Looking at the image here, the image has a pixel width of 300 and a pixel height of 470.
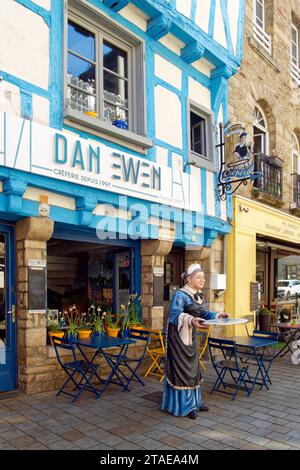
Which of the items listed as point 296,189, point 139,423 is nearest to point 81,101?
point 139,423

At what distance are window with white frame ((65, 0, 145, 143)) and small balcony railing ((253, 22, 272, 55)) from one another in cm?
419

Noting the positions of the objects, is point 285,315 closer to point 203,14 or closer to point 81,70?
point 203,14

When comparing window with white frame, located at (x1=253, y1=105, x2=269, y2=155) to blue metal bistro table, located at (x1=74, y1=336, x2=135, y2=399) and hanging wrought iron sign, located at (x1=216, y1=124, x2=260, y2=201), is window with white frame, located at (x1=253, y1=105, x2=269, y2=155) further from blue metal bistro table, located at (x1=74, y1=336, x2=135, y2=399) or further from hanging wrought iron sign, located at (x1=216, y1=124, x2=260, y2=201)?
blue metal bistro table, located at (x1=74, y1=336, x2=135, y2=399)

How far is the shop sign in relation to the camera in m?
4.23

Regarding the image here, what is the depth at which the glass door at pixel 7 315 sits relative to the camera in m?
4.64

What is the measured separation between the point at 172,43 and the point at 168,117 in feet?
4.03

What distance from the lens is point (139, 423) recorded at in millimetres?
3941

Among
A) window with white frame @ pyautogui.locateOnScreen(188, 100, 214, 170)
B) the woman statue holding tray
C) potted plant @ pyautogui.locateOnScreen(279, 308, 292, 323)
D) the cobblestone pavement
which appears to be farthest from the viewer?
potted plant @ pyautogui.locateOnScreen(279, 308, 292, 323)

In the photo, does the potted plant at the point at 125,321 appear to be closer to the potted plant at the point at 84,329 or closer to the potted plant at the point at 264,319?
the potted plant at the point at 84,329

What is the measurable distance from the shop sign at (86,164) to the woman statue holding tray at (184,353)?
1748mm

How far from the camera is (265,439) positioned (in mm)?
3611

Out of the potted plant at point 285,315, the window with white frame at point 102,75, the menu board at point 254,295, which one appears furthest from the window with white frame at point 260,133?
the window with white frame at point 102,75

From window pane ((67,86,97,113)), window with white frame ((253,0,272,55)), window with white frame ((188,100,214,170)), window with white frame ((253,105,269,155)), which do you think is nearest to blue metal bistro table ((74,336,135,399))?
window pane ((67,86,97,113))

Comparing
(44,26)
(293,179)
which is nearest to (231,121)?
(293,179)
